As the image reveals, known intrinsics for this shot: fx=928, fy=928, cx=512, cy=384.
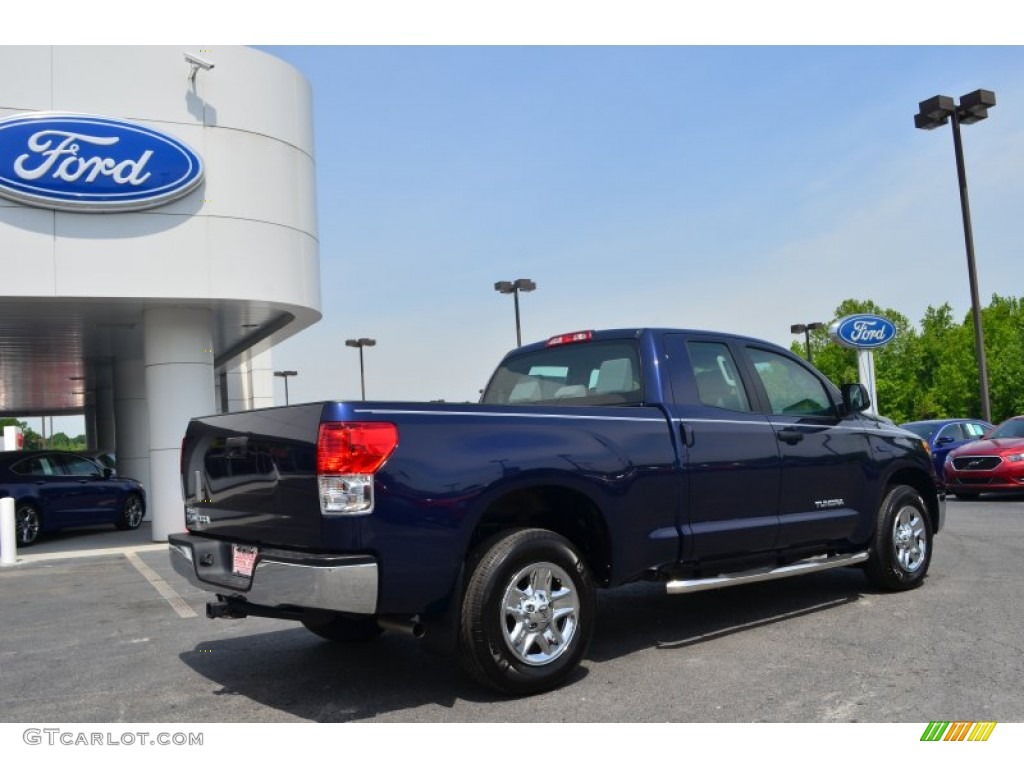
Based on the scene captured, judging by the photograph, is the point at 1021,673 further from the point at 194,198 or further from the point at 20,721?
the point at 194,198

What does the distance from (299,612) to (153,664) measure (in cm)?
180

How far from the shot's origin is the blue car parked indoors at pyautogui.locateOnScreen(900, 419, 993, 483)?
Result: 1656 cm

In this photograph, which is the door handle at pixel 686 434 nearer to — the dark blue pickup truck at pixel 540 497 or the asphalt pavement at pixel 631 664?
the dark blue pickup truck at pixel 540 497

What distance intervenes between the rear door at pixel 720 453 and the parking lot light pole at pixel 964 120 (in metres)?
18.3

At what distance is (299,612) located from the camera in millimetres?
4453

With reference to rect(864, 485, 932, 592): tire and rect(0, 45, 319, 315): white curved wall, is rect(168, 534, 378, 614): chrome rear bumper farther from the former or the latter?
rect(0, 45, 319, 315): white curved wall

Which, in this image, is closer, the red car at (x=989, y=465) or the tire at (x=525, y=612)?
the tire at (x=525, y=612)

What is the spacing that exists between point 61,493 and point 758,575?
42.0ft

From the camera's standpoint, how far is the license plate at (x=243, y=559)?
4469 mm

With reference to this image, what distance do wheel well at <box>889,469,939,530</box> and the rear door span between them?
6.46 feet

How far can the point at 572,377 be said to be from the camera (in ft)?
19.9
